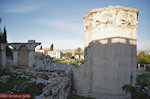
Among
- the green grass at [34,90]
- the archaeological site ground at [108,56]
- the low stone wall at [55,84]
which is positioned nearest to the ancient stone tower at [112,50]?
the archaeological site ground at [108,56]

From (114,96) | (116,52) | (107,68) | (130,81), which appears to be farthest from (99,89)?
(116,52)

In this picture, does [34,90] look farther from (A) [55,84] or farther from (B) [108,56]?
(B) [108,56]

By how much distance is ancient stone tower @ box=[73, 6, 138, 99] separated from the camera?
258 inches

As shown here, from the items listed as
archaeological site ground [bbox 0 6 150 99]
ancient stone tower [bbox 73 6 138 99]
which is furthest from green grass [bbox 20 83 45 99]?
ancient stone tower [bbox 73 6 138 99]

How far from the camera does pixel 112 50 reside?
6.60 meters

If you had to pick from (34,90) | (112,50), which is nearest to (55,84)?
(34,90)

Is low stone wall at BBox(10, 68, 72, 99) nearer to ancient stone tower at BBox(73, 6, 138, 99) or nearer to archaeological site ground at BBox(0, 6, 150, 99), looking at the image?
archaeological site ground at BBox(0, 6, 150, 99)

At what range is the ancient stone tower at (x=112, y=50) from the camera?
6.55 metres

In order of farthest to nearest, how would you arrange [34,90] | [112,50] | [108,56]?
[34,90] → [108,56] → [112,50]

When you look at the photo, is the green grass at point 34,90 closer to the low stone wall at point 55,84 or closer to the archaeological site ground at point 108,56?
the archaeological site ground at point 108,56

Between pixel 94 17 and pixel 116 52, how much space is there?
109 inches

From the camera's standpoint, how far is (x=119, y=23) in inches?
258

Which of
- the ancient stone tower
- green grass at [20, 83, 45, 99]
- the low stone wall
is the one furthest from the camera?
green grass at [20, 83, 45, 99]

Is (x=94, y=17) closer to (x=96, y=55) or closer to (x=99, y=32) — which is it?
(x=99, y=32)
